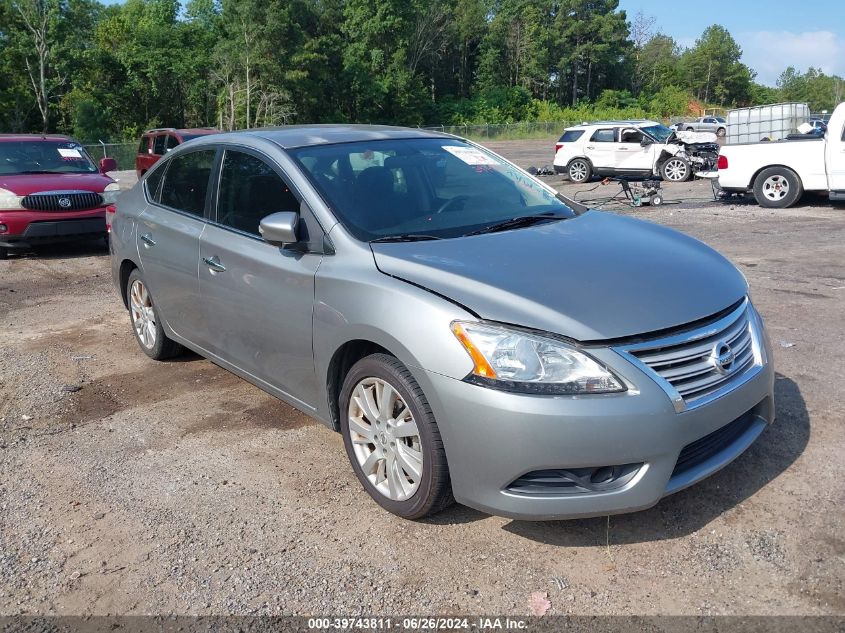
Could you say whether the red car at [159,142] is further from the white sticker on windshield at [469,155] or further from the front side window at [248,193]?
the white sticker on windshield at [469,155]

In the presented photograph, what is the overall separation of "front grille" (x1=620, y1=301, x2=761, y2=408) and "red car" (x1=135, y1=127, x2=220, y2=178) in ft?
55.0

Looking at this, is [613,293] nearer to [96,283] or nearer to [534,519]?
[534,519]

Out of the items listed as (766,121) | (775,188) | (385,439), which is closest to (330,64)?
(766,121)

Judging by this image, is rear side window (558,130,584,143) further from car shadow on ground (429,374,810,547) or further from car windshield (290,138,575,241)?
car shadow on ground (429,374,810,547)

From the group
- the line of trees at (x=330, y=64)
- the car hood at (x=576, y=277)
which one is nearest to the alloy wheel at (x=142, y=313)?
the car hood at (x=576, y=277)

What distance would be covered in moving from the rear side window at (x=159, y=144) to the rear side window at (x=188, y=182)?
1531cm

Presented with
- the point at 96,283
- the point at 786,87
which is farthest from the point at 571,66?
the point at 96,283

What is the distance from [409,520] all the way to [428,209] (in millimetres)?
1581

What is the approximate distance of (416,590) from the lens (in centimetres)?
297

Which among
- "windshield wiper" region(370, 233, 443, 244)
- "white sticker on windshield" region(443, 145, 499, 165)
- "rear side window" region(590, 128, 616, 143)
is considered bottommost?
"windshield wiper" region(370, 233, 443, 244)

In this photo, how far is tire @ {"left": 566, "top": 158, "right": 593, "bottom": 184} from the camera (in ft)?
71.6

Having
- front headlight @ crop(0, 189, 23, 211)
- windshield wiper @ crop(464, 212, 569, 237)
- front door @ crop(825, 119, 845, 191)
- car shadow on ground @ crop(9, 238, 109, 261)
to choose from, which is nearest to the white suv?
front door @ crop(825, 119, 845, 191)

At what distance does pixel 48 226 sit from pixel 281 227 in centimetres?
814

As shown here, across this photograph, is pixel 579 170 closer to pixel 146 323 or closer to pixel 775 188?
pixel 775 188
